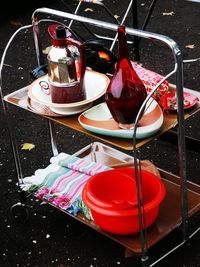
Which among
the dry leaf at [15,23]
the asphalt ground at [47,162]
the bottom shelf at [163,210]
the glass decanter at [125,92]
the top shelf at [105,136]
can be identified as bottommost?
the asphalt ground at [47,162]

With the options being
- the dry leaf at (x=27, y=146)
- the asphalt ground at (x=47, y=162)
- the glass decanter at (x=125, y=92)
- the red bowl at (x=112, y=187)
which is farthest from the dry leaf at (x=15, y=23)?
the glass decanter at (x=125, y=92)

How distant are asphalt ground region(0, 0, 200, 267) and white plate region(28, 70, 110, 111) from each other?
0.72 m

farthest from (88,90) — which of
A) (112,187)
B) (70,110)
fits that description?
(112,187)

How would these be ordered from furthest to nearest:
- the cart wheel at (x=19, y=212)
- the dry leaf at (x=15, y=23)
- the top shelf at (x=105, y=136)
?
the dry leaf at (x=15, y=23), the cart wheel at (x=19, y=212), the top shelf at (x=105, y=136)

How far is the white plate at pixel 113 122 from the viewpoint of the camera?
2234mm

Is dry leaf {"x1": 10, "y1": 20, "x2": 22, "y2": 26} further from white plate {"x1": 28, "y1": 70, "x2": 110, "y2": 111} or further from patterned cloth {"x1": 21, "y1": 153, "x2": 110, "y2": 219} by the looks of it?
white plate {"x1": 28, "y1": 70, "x2": 110, "y2": 111}

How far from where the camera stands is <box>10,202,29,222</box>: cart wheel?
2967 mm

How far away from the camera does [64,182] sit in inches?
113

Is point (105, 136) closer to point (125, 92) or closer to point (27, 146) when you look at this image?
point (125, 92)

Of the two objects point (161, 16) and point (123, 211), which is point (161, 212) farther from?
point (161, 16)

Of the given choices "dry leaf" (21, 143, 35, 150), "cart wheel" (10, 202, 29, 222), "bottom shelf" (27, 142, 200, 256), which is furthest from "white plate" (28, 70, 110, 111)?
"dry leaf" (21, 143, 35, 150)

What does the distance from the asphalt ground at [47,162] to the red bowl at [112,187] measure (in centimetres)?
28

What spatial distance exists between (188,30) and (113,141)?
308cm

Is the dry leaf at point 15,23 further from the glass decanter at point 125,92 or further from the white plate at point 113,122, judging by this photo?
the glass decanter at point 125,92
